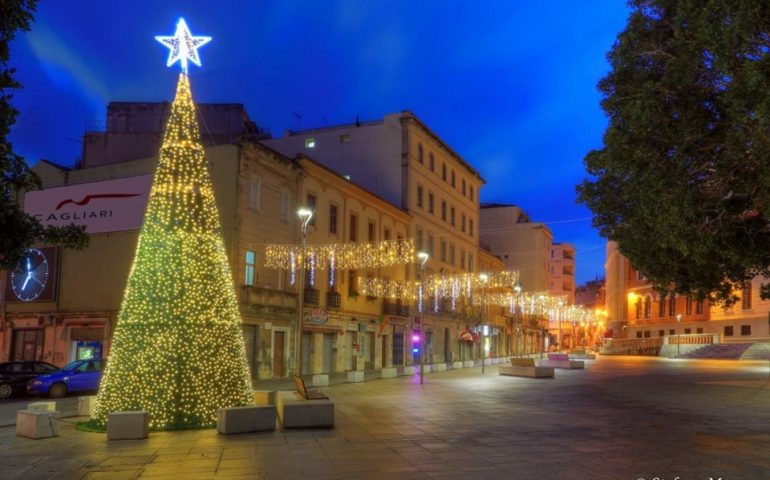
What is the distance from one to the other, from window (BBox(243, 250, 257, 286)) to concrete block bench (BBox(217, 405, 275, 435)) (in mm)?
17884

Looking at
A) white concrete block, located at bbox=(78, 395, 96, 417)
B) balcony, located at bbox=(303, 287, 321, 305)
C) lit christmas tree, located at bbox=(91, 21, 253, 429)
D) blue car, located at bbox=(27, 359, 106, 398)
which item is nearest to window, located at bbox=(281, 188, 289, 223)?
balcony, located at bbox=(303, 287, 321, 305)

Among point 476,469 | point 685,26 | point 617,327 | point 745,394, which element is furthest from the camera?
point 617,327

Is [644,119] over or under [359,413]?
over

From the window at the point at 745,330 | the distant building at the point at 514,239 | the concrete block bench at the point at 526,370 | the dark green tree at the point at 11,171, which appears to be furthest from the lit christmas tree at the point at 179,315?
the distant building at the point at 514,239

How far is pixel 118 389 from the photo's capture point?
13.7 m

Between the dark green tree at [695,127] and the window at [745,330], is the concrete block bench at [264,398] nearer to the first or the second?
the dark green tree at [695,127]

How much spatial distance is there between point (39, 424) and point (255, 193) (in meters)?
19.6

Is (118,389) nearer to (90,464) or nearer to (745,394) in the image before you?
(90,464)

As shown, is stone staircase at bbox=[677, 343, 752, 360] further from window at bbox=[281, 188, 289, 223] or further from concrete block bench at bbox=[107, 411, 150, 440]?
concrete block bench at bbox=[107, 411, 150, 440]

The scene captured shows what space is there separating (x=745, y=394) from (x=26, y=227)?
888 inches

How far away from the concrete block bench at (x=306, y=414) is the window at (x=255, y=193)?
60.0ft

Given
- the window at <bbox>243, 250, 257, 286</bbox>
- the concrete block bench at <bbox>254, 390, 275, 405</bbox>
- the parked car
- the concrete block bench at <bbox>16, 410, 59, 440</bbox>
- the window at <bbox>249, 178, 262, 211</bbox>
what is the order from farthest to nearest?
the window at <bbox>249, 178, 262, 211</bbox>
the window at <bbox>243, 250, 257, 286</bbox>
the parked car
the concrete block bench at <bbox>254, 390, 275, 405</bbox>
the concrete block bench at <bbox>16, 410, 59, 440</bbox>

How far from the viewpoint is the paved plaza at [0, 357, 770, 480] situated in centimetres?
988

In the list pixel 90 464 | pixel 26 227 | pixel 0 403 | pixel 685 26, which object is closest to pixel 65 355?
pixel 0 403
